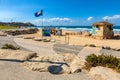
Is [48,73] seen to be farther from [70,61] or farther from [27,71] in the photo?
[70,61]

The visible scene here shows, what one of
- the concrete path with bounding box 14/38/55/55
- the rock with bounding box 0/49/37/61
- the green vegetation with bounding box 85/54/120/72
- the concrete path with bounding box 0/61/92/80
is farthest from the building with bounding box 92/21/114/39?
the concrete path with bounding box 0/61/92/80

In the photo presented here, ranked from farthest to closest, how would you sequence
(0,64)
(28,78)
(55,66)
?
(0,64) → (55,66) → (28,78)

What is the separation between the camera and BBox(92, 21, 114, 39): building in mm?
33156

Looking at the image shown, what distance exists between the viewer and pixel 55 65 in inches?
350

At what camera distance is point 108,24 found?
→ 3375 cm

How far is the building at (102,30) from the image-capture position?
33156mm

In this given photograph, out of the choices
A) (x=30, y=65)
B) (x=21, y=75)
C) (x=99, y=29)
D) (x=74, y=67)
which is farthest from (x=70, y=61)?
(x=99, y=29)

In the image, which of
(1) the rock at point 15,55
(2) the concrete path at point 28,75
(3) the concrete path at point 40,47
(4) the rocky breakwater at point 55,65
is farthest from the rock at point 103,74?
(3) the concrete path at point 40,47

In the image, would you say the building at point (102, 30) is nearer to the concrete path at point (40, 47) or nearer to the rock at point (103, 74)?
the concrete path at point (40, 47)

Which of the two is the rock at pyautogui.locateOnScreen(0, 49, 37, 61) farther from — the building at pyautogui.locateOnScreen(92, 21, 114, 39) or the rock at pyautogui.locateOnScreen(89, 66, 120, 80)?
the building at pyautogui.locateOnScreen(92, 21, 114, 39)

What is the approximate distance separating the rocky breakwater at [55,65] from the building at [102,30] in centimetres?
2374

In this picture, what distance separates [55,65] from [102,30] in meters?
25.3

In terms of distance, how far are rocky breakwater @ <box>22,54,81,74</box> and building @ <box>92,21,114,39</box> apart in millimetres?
23743

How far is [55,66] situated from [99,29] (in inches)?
1017
